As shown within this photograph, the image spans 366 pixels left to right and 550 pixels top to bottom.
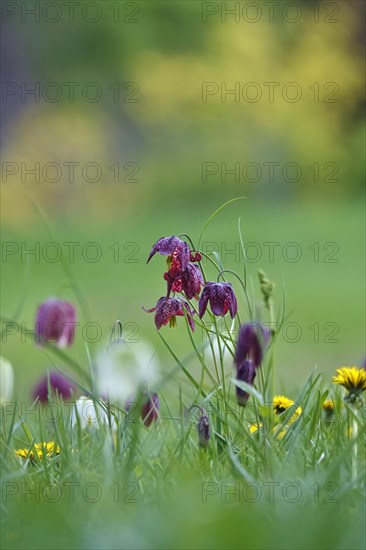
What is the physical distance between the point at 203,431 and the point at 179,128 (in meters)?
8.93

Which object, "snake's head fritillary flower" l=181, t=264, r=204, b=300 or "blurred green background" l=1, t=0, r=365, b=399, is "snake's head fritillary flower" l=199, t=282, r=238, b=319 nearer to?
"snake's head fritillary flower" l=181, t=264, r=204, b=300

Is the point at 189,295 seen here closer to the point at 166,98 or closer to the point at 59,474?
the point at 59,474

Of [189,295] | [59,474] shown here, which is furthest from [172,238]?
[59,474]

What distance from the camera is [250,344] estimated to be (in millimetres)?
916

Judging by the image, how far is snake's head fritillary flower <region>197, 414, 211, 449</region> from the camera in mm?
933

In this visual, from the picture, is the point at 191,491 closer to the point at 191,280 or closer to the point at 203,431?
the point at 203,431

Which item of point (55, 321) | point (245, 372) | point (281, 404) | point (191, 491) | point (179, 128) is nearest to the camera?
point (191, 491)

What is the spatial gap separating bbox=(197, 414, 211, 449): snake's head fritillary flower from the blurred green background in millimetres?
6974

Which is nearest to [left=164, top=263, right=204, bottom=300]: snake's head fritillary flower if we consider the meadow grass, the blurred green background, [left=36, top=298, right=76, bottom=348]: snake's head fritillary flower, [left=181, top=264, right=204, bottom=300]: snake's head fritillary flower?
[left=181, top=264, right=204, bottom=300]: snake's head fritillary flower

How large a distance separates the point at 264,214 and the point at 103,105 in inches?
86.5

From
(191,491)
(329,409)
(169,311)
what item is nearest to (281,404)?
(329,409)

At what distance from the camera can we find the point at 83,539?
2.33 ft

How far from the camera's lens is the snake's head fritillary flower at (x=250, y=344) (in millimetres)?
910

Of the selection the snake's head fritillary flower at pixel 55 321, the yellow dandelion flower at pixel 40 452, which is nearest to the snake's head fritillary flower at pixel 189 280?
the yellow dandelion flower at pixel 40 452
